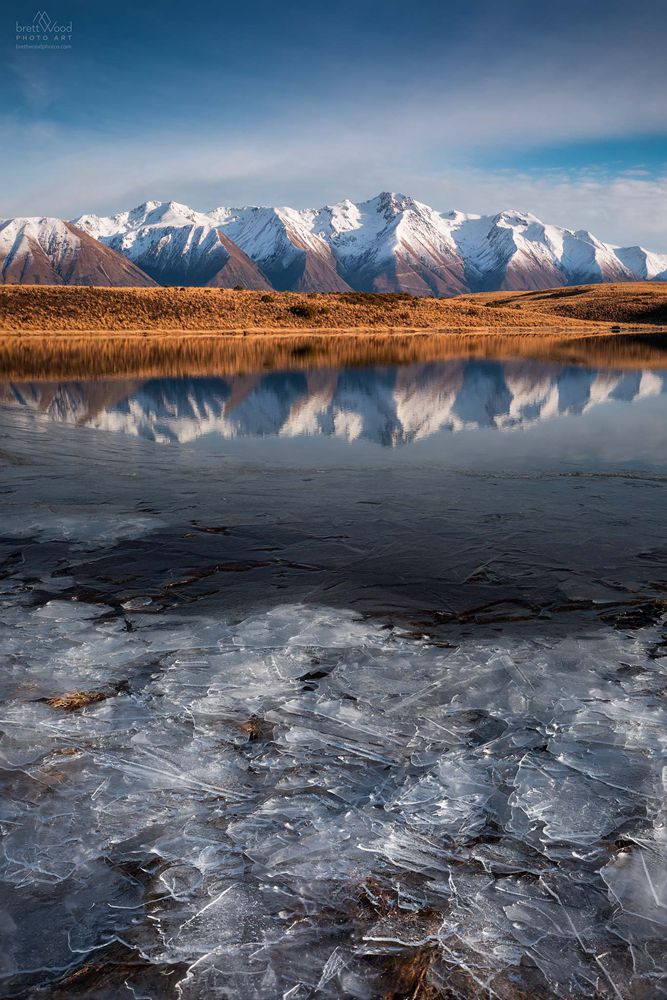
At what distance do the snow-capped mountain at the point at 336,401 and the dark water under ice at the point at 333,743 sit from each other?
6920 millimetres

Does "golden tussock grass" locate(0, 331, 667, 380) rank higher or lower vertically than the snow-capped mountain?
higher

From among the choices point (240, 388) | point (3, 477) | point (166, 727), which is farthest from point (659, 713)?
point (240, 388)

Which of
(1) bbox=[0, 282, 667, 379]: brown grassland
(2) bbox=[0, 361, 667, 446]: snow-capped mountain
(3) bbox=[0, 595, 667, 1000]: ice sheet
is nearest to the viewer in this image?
(3) bbox=[0, 595, 667, 1000]: ice sheet

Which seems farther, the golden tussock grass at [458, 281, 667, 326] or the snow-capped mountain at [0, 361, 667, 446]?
the golden tussock grass at [458, 281, 667, 326]

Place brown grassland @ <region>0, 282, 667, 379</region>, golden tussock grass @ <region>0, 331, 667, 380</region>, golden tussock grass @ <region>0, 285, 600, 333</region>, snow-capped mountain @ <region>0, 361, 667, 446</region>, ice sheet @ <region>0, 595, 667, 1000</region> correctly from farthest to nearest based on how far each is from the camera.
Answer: golden tussock grass @ <region>0, 285, 600, 333</region>
brown grassland @ <region>0, 282, 667, 379</region>
golden tussock grass @ <region>0, 331, 667, 380</region>
snow-capped mountain @ <region>0, 361, 667, 446</region>
ice sheet @ <region>0, 595, 667, 1000</region>

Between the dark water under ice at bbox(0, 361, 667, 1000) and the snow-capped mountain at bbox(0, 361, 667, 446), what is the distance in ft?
22.7

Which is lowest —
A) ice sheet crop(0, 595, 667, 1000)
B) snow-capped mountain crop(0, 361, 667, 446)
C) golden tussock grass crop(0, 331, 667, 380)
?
ice sheet crop(0, 595, 667, 1000)

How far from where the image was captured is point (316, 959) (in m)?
3.43

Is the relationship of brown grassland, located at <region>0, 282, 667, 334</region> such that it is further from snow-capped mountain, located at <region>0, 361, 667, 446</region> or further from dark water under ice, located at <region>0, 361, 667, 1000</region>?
dark water under ice, located at <region>0, 361, 667, 1000</region>

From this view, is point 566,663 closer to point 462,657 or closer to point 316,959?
point 462,657

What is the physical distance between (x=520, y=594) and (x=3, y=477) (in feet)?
33.2

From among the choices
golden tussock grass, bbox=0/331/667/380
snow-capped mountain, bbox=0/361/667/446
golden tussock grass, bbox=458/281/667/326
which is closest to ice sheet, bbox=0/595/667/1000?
snow-capped mountain, bbox=0/361/667/446

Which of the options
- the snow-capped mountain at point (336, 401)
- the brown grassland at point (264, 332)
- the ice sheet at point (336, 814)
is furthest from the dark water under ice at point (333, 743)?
the brown grassland at point (264, 332)

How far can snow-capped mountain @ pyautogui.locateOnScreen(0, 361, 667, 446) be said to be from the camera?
61.3ft
